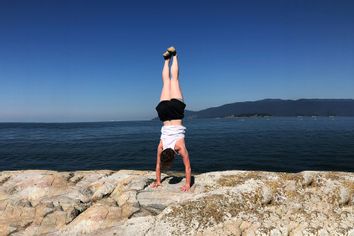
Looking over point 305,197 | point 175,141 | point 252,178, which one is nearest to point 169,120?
point 175,141

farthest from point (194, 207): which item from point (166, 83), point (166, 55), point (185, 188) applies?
point (166, 55)

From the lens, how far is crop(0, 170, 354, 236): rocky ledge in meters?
8.51

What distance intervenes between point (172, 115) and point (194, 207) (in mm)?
3381

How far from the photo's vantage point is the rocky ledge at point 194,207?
851 centimetres

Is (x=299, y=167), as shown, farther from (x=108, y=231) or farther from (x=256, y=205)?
(x=108, y=231)

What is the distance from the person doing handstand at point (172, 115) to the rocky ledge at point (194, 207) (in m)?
1.25

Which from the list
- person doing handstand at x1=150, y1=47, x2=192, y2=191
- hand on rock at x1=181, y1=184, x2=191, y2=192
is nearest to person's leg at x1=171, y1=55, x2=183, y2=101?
person doing handstand at x1=150, y1=47, x2=192, y2=191

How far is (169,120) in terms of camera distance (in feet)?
34.6

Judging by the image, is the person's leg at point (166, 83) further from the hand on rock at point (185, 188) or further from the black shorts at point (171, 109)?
the hand on rock at point (185, 188)

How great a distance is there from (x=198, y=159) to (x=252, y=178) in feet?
107

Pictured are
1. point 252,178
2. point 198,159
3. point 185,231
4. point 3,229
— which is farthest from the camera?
point 198,159

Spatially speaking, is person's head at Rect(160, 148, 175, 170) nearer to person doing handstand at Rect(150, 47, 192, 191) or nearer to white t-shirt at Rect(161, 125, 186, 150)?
person doing handstand at Rect(150, 47, 192, 191)

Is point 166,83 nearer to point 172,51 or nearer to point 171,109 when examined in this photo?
point 171,109

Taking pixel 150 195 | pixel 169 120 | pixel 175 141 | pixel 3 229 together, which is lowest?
pixel 3 229
